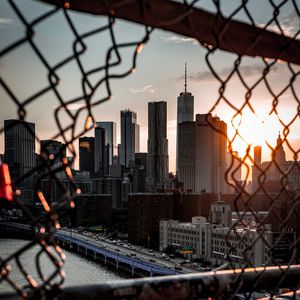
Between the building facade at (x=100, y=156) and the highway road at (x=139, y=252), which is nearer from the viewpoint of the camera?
the highway road at (x=139, y=252)

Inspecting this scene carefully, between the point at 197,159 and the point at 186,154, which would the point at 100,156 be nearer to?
the point at 186,154

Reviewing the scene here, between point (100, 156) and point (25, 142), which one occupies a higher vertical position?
point (100, 156)

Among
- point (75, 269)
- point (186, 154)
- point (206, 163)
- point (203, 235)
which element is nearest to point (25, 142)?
point (203, 235)

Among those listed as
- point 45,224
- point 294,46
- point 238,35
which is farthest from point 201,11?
point 45,224

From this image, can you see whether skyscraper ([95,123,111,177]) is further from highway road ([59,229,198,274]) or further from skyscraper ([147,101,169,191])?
highway road ([59,229,198,274])

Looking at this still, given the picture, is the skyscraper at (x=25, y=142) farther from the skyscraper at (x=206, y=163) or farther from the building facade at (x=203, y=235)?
the skyscraper at (x=206, y=163)

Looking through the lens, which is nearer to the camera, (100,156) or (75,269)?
(75,269)

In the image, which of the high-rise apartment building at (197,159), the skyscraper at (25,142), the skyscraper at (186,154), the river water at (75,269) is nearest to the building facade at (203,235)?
the river water at (75,269)

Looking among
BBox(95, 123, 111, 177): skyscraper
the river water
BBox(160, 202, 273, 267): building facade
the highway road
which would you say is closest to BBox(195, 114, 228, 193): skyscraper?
BBox(95, 123, 111, 177): skyscraper
